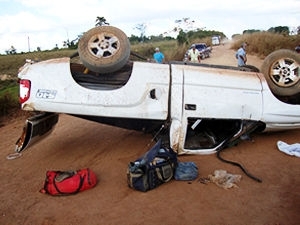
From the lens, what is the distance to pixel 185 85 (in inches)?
189

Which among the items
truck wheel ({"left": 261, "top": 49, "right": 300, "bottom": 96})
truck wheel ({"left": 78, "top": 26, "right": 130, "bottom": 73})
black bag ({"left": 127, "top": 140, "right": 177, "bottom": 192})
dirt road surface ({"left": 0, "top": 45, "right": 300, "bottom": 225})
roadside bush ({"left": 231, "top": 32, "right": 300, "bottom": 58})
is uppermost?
truck wheel ({"left": 78, "top": 26, "right": 130, "bottom": 73})

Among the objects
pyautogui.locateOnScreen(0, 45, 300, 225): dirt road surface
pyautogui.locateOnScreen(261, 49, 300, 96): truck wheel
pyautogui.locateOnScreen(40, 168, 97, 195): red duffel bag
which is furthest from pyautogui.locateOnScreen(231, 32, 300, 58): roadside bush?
pyautogui.locateOnScreen(40, 168, 97, 195): red duffel bag

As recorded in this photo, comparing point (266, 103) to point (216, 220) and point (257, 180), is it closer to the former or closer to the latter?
point (257, 180)

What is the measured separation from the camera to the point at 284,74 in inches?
208

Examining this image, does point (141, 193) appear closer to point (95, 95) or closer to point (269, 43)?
point (95, 95)

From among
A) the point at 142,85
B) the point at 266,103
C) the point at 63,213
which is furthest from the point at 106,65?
the point at 266,103

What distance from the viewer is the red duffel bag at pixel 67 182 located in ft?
13.7

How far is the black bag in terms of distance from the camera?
4.14m

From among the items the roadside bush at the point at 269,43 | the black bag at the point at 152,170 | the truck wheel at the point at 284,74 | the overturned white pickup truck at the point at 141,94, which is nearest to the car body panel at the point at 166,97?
the overturned white pickup truck at the point at 141,94

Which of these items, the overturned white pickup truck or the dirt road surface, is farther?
the overturned white pickup truck

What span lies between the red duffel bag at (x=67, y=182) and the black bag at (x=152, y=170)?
507 mm

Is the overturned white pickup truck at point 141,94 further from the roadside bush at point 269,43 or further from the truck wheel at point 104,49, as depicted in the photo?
the roadside bush at point 269,43

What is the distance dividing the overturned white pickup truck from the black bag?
1.72ft

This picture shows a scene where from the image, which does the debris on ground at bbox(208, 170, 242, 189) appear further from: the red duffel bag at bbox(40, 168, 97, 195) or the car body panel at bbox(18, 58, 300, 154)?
the red duffel bag at bbox(40, 168, 97, 195)
